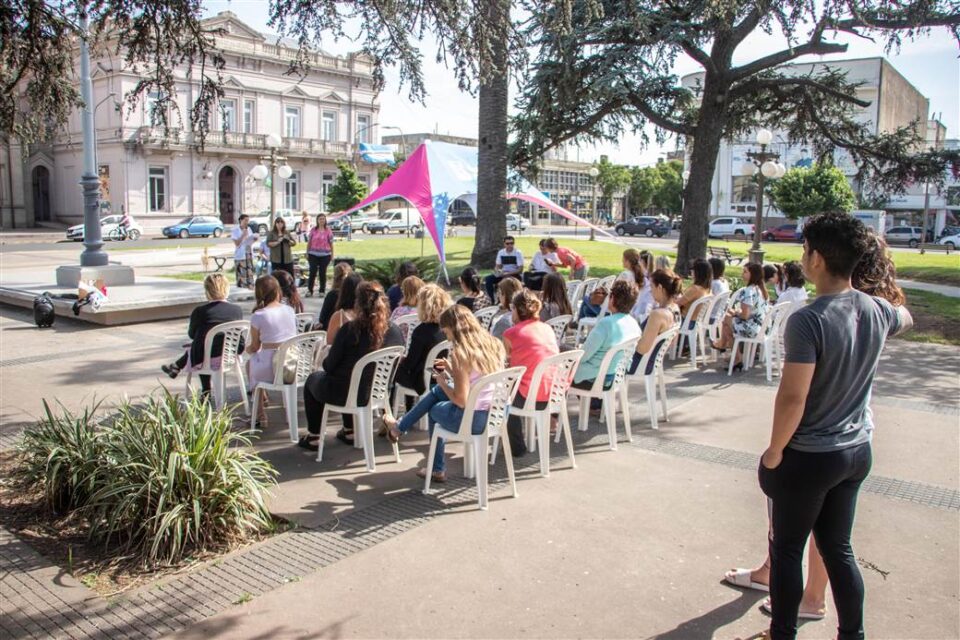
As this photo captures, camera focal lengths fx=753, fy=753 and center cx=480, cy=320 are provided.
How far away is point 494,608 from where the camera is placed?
11.8 ft

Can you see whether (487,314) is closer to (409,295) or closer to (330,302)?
(409,295)

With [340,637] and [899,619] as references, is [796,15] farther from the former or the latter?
[340,637]

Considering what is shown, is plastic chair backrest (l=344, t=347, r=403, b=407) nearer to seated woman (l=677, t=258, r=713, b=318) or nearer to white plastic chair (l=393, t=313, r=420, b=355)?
white plastic chair (l=393, t=313, r=420, b=355)

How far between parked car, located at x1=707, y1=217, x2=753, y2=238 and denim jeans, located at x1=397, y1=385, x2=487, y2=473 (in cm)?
5040

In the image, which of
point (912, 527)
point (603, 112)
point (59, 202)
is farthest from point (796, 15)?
point (59, 202)

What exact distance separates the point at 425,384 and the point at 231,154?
48.4 metres

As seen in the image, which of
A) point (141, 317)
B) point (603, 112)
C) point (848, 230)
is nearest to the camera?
point (848, 230)

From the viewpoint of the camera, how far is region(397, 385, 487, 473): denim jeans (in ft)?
16.0

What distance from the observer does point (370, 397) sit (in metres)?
5.58

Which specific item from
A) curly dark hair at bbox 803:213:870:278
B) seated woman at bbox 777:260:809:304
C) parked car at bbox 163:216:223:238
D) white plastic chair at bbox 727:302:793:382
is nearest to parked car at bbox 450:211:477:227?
parked car at bbox 163:216:223:238

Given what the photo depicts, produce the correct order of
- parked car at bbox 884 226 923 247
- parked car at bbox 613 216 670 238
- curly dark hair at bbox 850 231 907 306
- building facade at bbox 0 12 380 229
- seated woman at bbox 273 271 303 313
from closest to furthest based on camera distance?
1. curly dark hair at bbox 850 231 907 306
2. seated woman at bbox 273 271 303 313
3. building facade at bbox 0 12 380 229
4. parked car at bbox 884 226 923 247
5. parked car at bbox 613 216 670 238

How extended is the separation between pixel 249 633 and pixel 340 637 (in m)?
0.41

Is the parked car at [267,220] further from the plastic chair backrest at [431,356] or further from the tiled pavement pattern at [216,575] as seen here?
the tiled pavement pattern at [216,575]

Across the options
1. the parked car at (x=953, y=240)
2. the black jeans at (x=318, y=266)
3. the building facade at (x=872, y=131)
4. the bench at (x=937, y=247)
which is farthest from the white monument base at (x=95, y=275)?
the building facade at (x=872, y=131)
